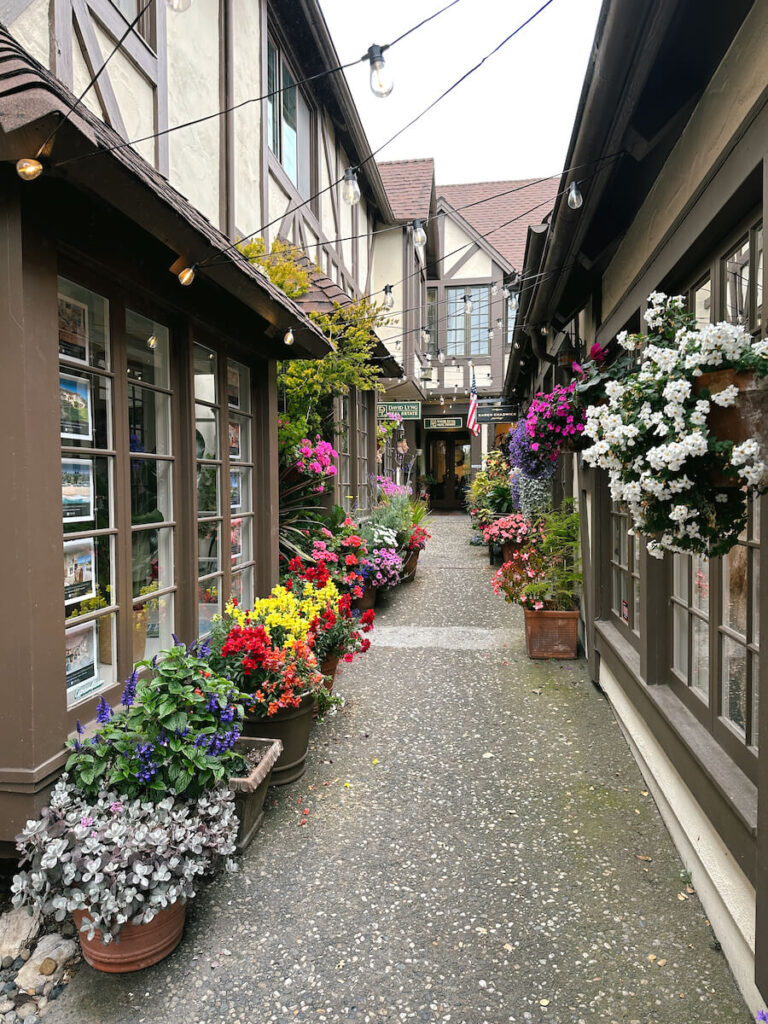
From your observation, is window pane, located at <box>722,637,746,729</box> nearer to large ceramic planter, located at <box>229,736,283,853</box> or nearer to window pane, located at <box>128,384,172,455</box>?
large ceramic planter, located at <box>229,736,283,853</box>

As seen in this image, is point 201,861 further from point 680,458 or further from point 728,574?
point 728,574

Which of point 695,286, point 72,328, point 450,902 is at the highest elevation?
point 695,286

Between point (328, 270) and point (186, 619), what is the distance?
6.17m

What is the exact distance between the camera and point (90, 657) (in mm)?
2682

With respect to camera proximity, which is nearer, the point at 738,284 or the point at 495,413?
the point at 738,284

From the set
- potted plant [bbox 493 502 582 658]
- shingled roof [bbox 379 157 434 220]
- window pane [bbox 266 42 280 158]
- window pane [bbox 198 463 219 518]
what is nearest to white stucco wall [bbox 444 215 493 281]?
shingled roof [bbox 379 157 434 220]

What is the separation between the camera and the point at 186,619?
349 cm

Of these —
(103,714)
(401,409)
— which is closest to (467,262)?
(401,409)

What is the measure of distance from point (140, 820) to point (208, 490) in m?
2.05

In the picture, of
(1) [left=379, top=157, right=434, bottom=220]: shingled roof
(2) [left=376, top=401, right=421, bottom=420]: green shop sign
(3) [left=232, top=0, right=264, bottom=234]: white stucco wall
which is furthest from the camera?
(1) [left=379, top=157, right=434, bottom=220]: shingled roof

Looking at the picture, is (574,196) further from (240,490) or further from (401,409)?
(401,409)

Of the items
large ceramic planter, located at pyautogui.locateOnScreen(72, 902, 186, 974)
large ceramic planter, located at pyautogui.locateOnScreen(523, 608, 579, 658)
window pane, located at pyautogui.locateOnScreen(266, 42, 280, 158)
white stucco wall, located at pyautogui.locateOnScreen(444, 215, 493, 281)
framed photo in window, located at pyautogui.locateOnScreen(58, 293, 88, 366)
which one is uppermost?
white stucco wall, located at pyautogui.locateOnScreen(444, 215, 493, 281)

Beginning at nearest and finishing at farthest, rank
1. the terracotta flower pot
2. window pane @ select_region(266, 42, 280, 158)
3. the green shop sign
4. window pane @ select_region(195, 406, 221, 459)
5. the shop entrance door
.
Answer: the terracotta flower pot, window pane @ select_region(195, 406, 221, 459), window pane @ select_region(266, 42, 280, 158), the green shop sign, the shop entrance door

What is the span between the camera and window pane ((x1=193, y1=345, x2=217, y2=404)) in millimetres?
3729
